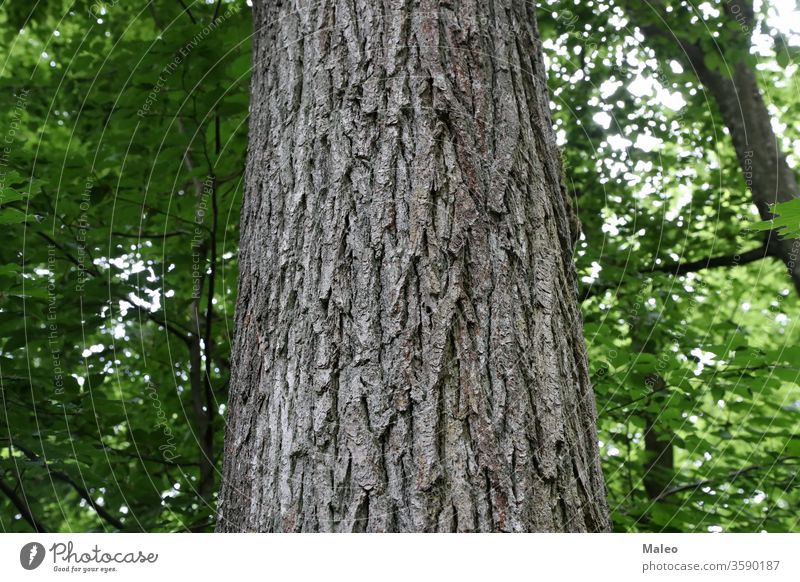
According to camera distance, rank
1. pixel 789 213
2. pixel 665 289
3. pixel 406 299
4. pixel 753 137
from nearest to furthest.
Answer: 1. pixel 406 299
2. pixel 789 213
3. pixel 665 289
4. pixel 753 137

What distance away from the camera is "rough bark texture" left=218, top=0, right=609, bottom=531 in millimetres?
1428

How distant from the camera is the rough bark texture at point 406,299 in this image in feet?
4.68

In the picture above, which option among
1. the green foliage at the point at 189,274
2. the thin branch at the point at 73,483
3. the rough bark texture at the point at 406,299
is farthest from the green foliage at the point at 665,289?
the thin branch at the point at 73,483

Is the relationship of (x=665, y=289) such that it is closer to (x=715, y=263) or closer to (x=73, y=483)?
(x=715, y=263)

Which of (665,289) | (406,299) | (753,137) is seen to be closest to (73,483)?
(406,299)

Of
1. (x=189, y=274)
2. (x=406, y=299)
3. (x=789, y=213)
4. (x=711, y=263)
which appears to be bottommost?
(x=406, y=299)

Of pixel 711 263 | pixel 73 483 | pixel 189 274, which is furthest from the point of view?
pixel 711 263

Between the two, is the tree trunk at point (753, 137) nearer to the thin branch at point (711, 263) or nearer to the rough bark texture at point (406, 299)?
the thin branch at point (711, 263)

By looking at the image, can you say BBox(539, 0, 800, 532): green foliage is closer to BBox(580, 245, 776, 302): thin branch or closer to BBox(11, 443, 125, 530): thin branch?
BBox(580, 245, 776, 302): thin branch

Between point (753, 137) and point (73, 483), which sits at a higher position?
point (753, 137)

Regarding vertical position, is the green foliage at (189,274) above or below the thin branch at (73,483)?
above

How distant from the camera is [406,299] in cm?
152

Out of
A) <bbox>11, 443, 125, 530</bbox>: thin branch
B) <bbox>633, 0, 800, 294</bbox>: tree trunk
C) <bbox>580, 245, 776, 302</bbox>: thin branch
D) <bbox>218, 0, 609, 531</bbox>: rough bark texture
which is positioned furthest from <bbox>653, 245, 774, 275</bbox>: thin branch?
<bbox>11, 443, 125, 530</bbox>: thin branch
